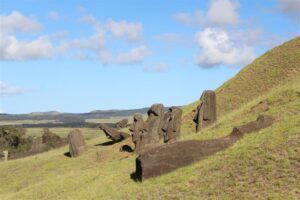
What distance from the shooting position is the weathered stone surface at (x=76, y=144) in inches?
1804

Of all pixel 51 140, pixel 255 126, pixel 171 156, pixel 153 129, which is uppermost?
pixel 255 126

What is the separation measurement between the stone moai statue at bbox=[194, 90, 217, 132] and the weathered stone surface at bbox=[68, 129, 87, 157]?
44.0 ft

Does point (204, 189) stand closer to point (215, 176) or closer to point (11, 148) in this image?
point (215, 176)

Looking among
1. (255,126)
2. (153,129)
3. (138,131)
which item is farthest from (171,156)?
(138,131)

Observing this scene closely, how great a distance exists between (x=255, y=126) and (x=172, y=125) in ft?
39.2

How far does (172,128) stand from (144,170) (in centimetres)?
1424

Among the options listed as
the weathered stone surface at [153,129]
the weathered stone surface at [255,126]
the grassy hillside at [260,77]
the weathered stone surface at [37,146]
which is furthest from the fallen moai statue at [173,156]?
the weathered stone surface at [37,146]

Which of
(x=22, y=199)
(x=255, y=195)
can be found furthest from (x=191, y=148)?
(x=22, y=199)

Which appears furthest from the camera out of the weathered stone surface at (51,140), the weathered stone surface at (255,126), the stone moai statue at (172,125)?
the weathered stone surface at (51,140)

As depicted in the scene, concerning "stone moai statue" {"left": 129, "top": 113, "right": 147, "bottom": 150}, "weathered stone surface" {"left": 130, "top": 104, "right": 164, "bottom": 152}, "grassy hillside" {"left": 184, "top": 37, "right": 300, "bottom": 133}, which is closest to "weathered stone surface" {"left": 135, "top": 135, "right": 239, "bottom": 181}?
"weathered stone surface" {"left": 130, "top": 104, "right": 164, "bottom": 152}

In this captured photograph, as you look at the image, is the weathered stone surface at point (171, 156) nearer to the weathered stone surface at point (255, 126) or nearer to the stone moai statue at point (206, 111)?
the weathered stone surface at point (255, 126)

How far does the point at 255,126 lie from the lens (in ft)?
81.9

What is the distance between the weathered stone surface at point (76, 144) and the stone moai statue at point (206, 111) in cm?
1341

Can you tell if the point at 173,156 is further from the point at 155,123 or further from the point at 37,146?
the point at 37,146
